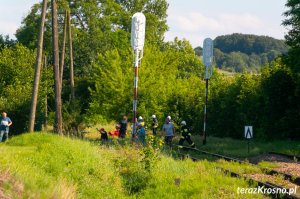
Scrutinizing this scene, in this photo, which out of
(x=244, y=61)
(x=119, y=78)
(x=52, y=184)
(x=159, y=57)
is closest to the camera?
(x=52, y=184)

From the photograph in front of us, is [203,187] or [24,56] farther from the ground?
[24,56]

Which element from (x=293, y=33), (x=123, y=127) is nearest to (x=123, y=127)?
(x=123, y=127)

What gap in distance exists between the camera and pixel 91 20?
196ft

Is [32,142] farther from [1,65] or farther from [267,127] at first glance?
[1,65]

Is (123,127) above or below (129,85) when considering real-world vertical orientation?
below

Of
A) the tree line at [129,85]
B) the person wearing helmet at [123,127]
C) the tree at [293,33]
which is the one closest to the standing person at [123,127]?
the person wearing helmet at [123,127]

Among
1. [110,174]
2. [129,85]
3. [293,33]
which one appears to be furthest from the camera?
[129,85]

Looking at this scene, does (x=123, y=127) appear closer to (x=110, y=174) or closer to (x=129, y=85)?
(x=129, y=85)

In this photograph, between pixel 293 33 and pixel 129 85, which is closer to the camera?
pixel 293 33

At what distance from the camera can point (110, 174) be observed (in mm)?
15828

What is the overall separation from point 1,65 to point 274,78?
22.9 metres

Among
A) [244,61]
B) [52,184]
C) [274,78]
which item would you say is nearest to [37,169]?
[52,184]

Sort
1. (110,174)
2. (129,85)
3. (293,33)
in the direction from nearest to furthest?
(110,174) → (293,33) → (129,85)

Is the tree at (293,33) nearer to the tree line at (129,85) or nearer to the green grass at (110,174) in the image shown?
the tree line at (129,85)
